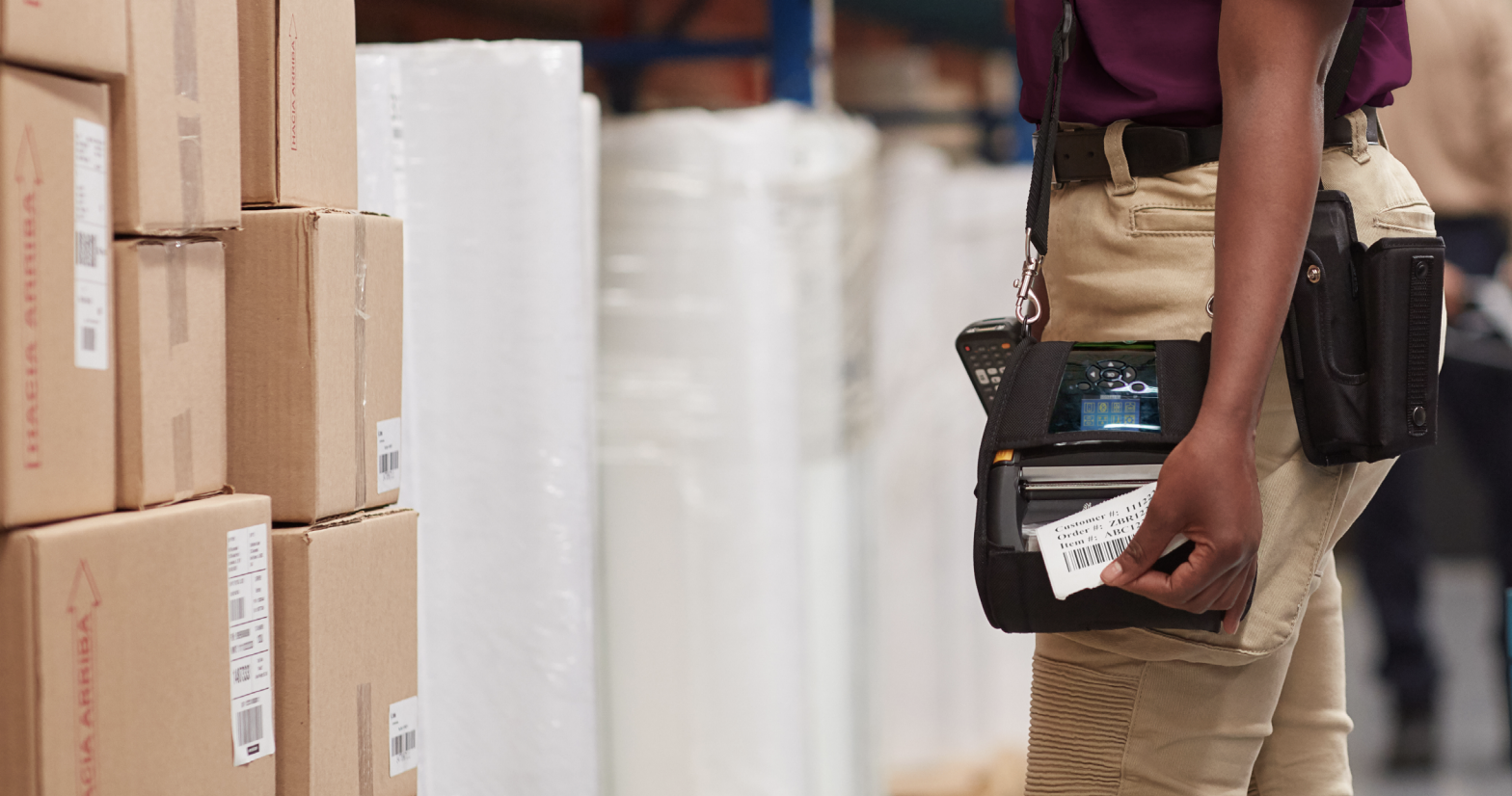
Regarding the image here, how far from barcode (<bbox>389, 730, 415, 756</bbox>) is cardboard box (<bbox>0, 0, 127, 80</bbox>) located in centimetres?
64

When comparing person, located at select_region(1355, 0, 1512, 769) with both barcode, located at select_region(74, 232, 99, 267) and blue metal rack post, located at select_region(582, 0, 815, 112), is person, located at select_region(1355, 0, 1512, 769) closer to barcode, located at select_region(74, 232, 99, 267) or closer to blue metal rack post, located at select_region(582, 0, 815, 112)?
blue metal rack post, located at select_region(582, 0, 815, 112)

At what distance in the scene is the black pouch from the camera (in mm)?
906

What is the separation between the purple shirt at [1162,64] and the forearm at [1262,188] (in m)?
0.06

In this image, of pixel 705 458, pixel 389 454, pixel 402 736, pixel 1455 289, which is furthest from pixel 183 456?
pixel 1455 289

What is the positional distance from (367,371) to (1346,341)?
816 millimetres

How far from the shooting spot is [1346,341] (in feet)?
3.08

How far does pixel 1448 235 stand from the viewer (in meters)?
2.99

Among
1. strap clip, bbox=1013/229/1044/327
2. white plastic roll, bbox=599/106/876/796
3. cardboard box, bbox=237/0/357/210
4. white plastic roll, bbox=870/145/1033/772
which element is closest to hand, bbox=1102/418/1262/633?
strap clip, bbox=1013/229/1044/327

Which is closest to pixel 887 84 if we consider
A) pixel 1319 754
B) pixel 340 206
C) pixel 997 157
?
pixel 997 157

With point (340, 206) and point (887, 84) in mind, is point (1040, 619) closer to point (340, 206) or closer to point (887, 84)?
point (340, 206)

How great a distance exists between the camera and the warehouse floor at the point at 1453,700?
2730mm

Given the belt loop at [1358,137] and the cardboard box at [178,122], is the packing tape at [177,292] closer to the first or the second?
the cardboard box at [178,122]

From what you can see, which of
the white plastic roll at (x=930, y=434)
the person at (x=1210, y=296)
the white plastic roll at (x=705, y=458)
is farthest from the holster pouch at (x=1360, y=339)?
the white plastic roll at (x=930, y=434)

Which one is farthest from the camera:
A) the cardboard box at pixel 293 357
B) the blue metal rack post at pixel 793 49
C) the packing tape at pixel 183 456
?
the blue metal rack post at pixel 793 49
